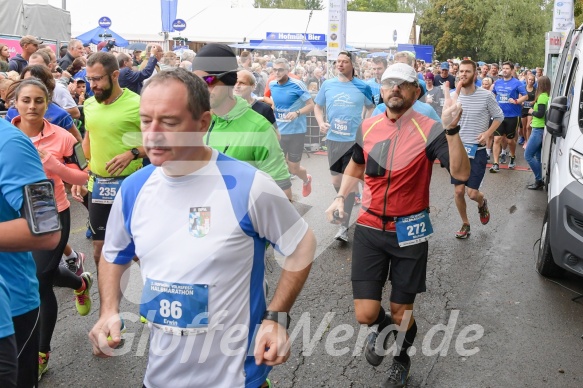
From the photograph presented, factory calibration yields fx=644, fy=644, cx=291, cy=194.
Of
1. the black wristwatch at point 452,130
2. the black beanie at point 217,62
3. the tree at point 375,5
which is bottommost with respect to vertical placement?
the black wristwatch at point 452,130

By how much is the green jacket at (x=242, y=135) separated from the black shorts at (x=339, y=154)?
11.5ft

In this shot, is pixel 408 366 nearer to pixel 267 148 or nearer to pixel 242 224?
pixel 267 148

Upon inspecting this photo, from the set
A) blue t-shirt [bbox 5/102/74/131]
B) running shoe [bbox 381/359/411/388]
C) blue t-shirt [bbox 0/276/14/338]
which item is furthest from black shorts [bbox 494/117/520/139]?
blue t-shirt [bbox 0/276/14/338]

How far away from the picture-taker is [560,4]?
53.9ft

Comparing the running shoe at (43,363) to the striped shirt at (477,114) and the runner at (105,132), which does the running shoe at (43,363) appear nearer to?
the runner at (105,132)

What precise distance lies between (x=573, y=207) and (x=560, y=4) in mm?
12878

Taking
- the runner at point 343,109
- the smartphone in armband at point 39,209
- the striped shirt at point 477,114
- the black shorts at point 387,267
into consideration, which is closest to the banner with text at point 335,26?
the runner at point 343,109

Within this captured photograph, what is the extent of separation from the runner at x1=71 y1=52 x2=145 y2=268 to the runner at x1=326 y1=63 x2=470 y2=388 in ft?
6.21

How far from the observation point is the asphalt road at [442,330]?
14.2ft

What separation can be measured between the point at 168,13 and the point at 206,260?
70.6 ft

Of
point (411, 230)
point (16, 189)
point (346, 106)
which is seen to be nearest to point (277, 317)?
point (16, 189)

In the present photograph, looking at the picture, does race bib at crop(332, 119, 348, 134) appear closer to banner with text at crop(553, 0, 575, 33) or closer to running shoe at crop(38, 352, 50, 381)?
running shoe at crop(38, 352, 50, 381)

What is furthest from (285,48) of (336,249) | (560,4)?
(336,249)

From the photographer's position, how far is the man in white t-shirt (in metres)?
2.31
